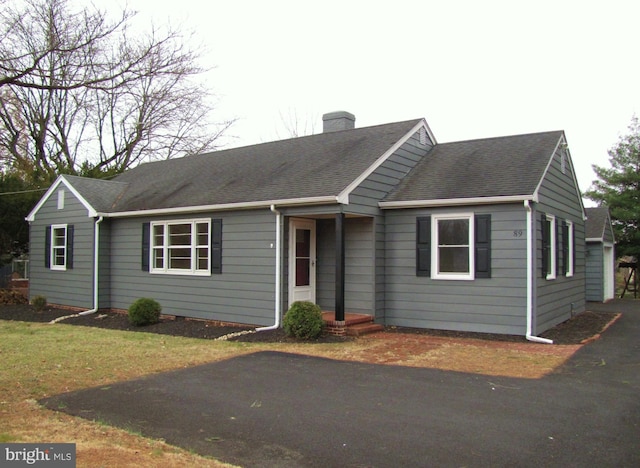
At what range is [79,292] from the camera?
1518cm

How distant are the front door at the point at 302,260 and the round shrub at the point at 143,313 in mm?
3643

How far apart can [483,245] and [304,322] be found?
380 centimetres

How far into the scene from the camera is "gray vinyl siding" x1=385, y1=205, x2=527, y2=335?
9.87 meters

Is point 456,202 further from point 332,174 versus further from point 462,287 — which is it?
point 332,174

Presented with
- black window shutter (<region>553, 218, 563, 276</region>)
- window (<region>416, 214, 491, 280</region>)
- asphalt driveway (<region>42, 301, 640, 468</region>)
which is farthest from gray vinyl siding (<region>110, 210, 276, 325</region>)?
black window shutter (<region>553, 218, 563, 276</region>)

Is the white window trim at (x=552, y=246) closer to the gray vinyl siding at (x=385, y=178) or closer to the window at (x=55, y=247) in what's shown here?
the gray vinyl siding at (x=385, y=178)

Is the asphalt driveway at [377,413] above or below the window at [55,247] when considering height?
below

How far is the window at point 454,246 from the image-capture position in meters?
10.2

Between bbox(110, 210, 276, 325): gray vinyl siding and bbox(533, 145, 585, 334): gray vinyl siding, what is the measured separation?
212 inches

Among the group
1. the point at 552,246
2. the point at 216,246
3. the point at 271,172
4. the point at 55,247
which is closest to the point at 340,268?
the point at 216,246

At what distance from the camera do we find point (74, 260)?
1536cm

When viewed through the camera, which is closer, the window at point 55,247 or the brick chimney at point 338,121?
the brick chimney at point 338,121

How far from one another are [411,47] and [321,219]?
249 inches

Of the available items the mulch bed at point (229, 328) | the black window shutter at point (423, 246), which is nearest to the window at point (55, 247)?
the mulch bed at point (229, 328)
